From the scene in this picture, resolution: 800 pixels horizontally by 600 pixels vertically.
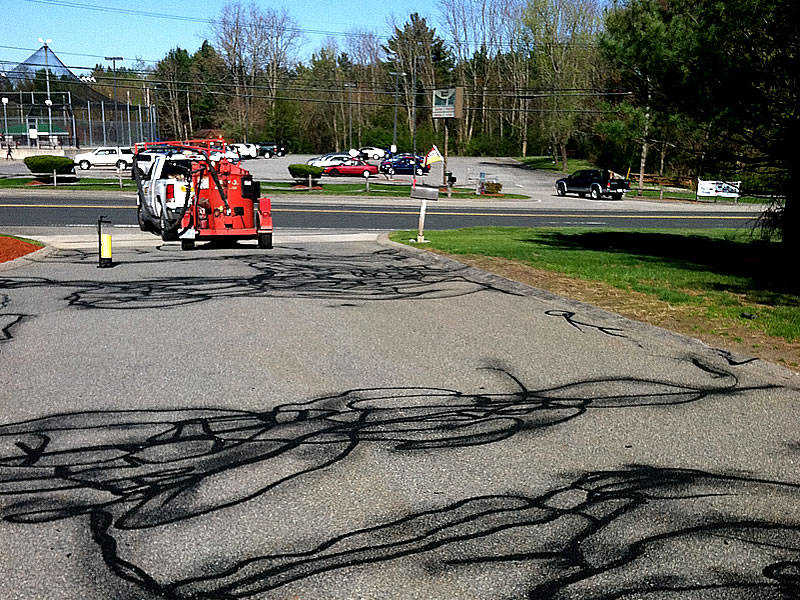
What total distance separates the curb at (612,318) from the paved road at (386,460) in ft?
0.24

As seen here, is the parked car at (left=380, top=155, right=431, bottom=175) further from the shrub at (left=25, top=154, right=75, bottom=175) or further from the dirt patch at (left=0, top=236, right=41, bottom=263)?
the dirt patch at (left=0, top=236, right=41, bottom=263)

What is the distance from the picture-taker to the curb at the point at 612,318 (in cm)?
771

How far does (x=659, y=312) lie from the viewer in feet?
34.4

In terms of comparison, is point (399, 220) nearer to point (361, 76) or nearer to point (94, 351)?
point (94, 351)

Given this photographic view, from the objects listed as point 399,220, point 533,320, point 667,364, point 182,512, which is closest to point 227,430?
point 182,512

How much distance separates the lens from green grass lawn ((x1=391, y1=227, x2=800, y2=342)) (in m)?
10.6

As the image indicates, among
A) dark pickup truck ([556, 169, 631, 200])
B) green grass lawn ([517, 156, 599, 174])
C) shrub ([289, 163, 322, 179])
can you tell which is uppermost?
green grass lawn ([517, 156, 599, 174])

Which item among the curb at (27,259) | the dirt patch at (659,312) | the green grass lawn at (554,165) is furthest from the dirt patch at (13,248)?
the green grass lawn at (554,165)

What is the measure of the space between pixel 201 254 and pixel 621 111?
921 cm

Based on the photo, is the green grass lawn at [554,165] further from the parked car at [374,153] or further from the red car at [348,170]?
the red car at [348,170]

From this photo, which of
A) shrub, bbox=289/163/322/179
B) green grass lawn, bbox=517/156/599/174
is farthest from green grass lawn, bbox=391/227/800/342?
green grass lawn, bbox=517/156/599/174

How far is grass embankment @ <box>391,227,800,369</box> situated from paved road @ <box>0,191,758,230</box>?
24.6 ft

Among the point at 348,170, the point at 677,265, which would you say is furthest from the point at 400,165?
the point at 677,265

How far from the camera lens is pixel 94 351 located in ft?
26.5
